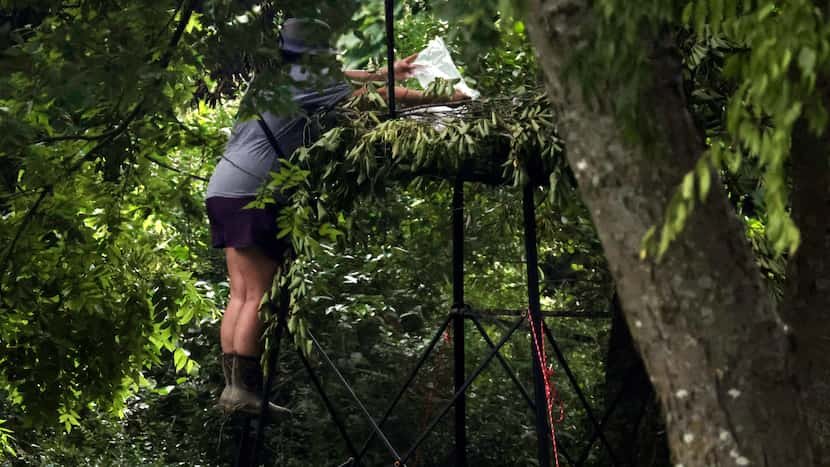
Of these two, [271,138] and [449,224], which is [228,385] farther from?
[449,224]

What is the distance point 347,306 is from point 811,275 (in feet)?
11.4

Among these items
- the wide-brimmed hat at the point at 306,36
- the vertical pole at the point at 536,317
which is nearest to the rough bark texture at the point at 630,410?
the vertical pole at the point at 536,317

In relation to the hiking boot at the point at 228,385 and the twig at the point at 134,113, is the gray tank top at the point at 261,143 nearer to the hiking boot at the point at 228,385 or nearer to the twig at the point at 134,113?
the twig at the point at 134,113

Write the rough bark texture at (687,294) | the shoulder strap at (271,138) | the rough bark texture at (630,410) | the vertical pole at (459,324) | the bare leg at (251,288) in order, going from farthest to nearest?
the rough bark texture at (630,410)
the vertical pole at (459,324)
the bare leg at (251,288)
the shoulder strap at (271,138)
the rough bark texture at (687,294)

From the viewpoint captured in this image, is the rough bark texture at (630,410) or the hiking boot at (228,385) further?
the rough bark texture at (630,410)

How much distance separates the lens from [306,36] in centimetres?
379

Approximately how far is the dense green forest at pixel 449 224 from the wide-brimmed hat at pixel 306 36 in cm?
6

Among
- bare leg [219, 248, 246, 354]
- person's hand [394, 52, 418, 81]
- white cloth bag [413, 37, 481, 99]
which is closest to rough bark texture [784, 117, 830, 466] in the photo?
white cloth bag [413, 37, 481, 99]

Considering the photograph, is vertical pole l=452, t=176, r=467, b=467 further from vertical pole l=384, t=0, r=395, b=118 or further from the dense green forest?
vertical pole l=384, t=0, r=395, b=118

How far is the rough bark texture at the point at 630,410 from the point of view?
5.57 metres

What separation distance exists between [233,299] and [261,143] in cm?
57

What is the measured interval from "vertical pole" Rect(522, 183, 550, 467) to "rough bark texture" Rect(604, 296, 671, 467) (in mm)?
1595

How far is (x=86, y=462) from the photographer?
6.78 meters

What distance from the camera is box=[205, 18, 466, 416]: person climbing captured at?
4.08m
